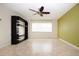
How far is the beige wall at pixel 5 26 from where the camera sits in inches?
231

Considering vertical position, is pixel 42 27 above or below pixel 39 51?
above

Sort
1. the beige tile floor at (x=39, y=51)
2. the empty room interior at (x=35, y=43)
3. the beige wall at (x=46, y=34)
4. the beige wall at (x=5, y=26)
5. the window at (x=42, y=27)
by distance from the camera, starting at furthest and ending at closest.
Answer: the window at (x=42, y=27), the beige wall at (x=46, y=34), the beige wall at (x=5, y=26), the empty room interior at (x=35, y=43), the beige tile floor at (x=39, y=51)

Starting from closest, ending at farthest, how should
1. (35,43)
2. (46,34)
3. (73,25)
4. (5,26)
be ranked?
1. (73,25)
2. (5,26)
3. (35,43)
4. (46,34)

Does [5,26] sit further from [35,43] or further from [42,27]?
[42,27]

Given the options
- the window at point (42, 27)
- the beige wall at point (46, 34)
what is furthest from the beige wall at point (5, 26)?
the window at point (42, 27)

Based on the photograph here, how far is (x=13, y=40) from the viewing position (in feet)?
23.5

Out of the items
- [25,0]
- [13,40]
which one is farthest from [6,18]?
[25,0]

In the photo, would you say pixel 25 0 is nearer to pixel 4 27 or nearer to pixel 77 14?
pixel 77 14

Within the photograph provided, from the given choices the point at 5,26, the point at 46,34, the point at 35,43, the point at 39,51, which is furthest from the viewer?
the point at 46,34

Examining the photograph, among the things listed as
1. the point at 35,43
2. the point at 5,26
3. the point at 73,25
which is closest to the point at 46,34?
the point at 35,43

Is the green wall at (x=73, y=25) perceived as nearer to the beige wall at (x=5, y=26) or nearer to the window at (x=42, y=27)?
the beige wall at (x=5, y=26)

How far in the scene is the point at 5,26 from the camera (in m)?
6.30

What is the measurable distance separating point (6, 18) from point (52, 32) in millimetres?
7018

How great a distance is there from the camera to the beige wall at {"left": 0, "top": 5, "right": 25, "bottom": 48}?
5.86m
